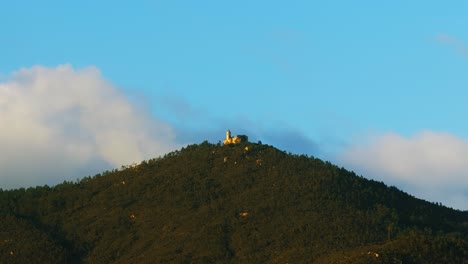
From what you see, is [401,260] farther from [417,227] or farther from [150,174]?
[150,174]

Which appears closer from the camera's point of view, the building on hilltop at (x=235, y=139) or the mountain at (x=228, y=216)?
the mountain at (x=228, y=216)

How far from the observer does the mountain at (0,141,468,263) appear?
111938mm

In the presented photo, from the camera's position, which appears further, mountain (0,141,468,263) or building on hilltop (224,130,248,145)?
building on hilltop (224,130,248,145)

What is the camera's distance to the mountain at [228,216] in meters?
112

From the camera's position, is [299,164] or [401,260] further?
[299,164]

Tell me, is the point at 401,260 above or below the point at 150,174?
below

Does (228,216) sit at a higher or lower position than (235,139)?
lower

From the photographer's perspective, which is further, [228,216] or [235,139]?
[235,139]

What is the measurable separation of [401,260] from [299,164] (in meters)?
36.7

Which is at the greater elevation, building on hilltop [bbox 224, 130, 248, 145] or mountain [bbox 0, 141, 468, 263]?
building on hilltop [bbox 224, 130, 248, 145]

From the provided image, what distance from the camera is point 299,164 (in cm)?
13725

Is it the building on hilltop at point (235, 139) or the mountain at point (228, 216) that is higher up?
the building on hilltop at point (235, 139)

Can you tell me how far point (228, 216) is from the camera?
4862 inches

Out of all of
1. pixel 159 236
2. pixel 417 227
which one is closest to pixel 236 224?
pixel 159 236
